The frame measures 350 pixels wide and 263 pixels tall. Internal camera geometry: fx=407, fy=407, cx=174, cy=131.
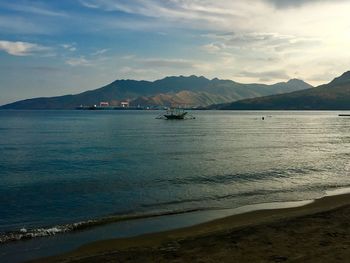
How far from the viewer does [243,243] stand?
17578 millimetres

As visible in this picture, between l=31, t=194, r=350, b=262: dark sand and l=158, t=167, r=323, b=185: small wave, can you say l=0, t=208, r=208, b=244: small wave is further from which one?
l=158, t=167, r=323, b=185: small wave

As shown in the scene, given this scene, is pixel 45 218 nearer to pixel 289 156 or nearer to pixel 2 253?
pixel 2 253

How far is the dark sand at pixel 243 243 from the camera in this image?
15.5 m

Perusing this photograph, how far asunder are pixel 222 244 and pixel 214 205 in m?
10.8

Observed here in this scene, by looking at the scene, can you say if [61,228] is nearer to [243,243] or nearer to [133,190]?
[243,243]

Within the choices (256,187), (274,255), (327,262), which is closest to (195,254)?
(274,255)

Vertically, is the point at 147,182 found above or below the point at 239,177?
above

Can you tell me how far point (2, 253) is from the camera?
18266 mm

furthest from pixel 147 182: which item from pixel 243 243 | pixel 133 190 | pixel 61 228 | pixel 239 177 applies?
pixel 243 243

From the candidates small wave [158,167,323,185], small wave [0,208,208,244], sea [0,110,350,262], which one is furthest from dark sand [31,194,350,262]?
small wave [158,167,323,185]

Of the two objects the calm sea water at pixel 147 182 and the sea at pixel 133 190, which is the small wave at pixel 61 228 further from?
the calm sea water at pixel 147 182

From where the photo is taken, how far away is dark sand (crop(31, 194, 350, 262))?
15508 mm

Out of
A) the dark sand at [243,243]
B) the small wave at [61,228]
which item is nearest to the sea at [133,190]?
the small wave at [61,228]

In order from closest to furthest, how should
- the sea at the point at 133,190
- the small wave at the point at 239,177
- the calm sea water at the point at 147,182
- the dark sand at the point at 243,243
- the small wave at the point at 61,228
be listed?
the dark sand at the point at 243,243, the small wave at the point at 61,228, the sea at the point at 133,190, the calm sea water at the point at 147,182, the small wave at the point at 239,177
